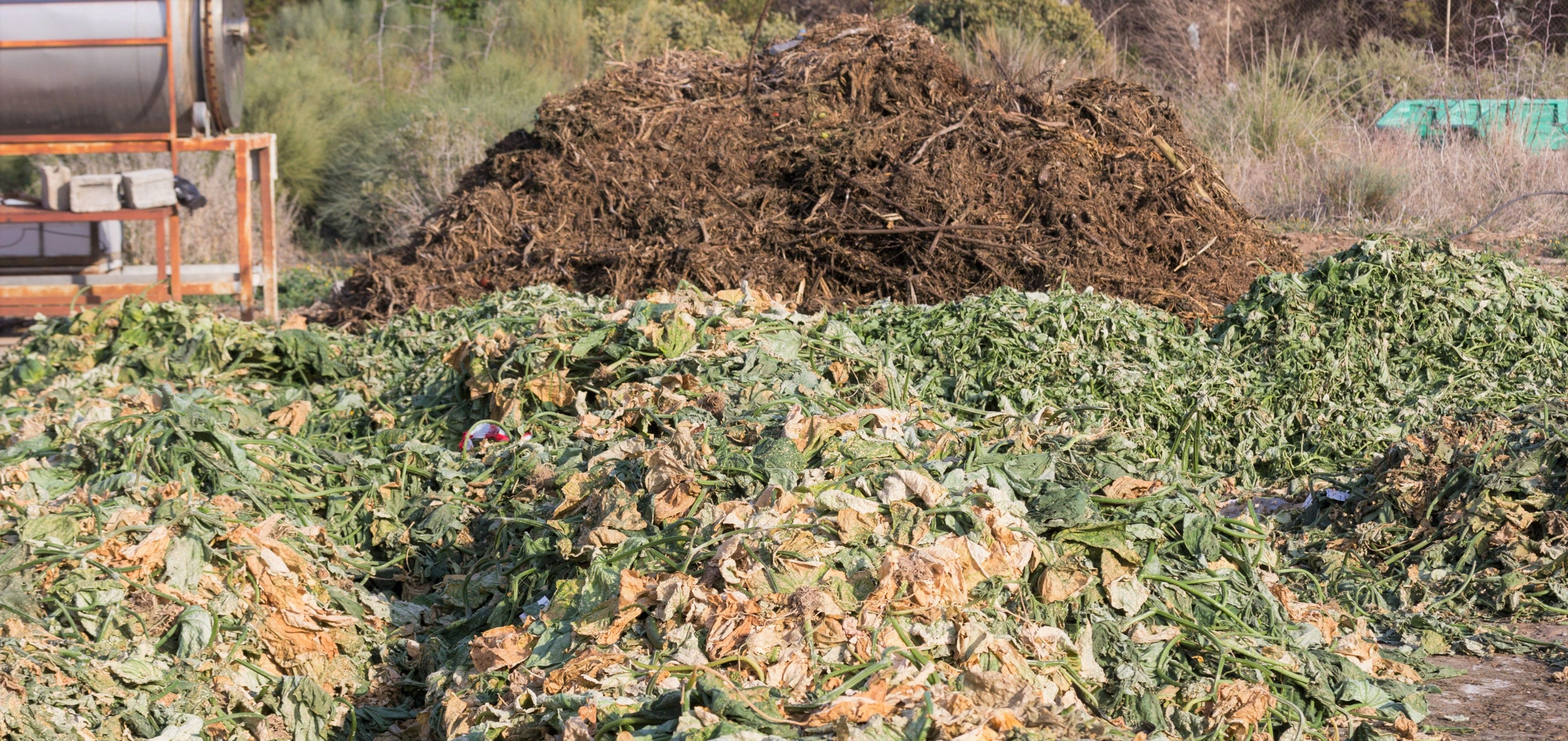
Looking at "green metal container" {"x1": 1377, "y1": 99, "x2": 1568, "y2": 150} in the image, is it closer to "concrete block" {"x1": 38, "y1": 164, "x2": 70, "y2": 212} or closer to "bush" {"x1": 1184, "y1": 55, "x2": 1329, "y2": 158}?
"bush" {"x1": 1184, "y1": 55, "x2": 1329, "y2": 158}

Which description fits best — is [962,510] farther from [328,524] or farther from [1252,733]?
[328,524]

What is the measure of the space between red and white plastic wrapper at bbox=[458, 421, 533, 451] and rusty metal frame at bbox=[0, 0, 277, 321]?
399 cm

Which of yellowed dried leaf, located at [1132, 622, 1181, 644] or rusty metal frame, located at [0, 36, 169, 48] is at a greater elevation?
rusty metal frame, located at [0, 36, 169, 48]

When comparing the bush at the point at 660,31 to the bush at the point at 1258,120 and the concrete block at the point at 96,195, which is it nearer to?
the bush at the point at 1258,120

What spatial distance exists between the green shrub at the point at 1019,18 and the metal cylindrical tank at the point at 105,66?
9.46 meters

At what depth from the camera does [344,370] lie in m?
5.80

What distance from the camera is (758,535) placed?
2.73 metres

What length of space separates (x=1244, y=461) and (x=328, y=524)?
3529mm

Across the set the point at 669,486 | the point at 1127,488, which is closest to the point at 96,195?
the point at 669,486

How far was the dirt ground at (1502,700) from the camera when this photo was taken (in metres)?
2.92

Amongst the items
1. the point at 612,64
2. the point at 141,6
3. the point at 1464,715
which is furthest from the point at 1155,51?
the point at 1464,715

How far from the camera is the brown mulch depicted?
6.65 meters

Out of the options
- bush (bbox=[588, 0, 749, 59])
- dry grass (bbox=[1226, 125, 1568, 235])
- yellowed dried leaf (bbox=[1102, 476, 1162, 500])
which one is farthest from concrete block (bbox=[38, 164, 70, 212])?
dry grass (bbox=[1226, 125, 1568, 235])

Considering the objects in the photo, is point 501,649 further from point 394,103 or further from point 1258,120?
point 394,103
